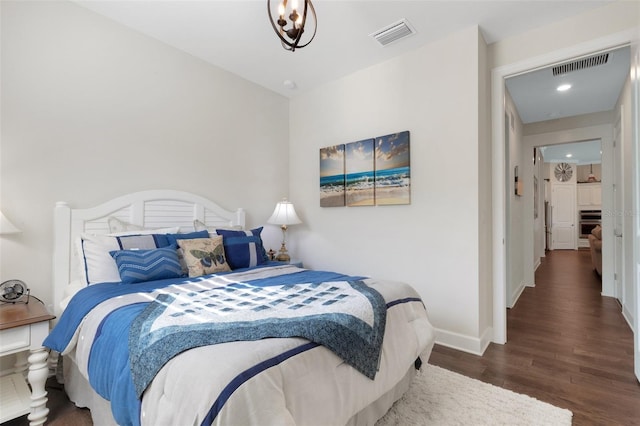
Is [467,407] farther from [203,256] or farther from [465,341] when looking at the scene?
[203,256]

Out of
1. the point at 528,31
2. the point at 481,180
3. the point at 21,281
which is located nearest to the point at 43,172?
the point at 21,281

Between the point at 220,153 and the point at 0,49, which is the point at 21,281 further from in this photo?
the point at 220,153

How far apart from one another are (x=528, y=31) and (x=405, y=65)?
42.9 inches

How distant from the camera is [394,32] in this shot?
9.25ft

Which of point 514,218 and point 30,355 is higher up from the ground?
point 514,218

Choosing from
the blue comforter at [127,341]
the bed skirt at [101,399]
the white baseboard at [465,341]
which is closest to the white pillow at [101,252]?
the blue comforter at [127,341]

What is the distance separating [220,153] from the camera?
137 inches

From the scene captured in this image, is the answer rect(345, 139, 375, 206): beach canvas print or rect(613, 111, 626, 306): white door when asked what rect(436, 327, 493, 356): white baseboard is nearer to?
rect(345, 139, 375, 206): beach canvas print

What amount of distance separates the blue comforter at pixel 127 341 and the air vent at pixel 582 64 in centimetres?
343

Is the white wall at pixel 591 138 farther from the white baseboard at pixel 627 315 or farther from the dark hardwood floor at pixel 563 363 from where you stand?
the white baseboard at pixel 627 315

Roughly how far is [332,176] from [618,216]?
3751 mm

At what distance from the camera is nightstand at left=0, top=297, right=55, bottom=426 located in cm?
159

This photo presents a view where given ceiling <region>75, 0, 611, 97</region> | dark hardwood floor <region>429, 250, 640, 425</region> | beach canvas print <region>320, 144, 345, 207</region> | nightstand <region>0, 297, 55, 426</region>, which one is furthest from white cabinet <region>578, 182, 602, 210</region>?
nightstand <region>0, 297, 55, 426</region>

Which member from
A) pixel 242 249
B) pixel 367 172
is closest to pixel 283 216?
pixel 242 249
